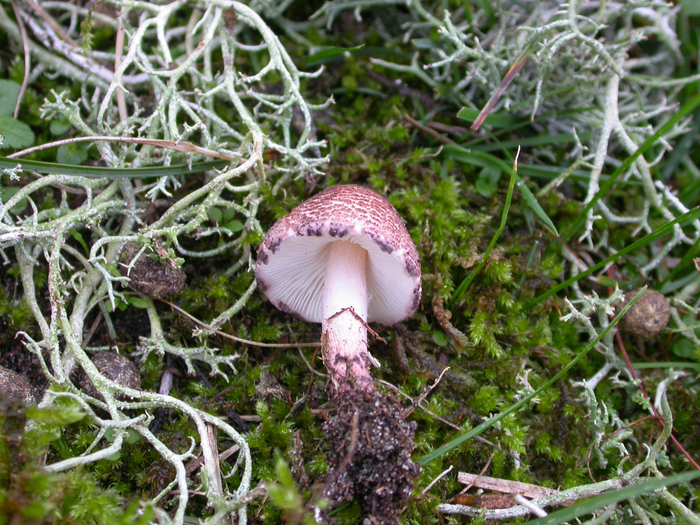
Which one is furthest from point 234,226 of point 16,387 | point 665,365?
point 665,365

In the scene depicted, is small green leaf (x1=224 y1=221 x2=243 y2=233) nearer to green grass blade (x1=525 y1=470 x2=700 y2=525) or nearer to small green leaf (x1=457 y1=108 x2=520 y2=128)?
small green leaf (x1=457 y1=108 x2=520 y2=128)

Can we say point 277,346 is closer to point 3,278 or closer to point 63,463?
point 63,463

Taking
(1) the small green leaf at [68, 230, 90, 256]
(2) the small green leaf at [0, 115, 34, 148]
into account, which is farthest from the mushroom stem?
(2) the small green leaf at [0, 115, 34, 148]

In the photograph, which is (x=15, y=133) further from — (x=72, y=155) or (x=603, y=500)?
(x=603, y=500)

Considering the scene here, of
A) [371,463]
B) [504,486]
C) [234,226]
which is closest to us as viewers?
[371,463]

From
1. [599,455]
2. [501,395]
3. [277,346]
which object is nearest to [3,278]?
[277,346]

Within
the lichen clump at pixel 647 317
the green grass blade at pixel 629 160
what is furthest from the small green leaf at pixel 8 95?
the lichen clump at pixel 647 317
